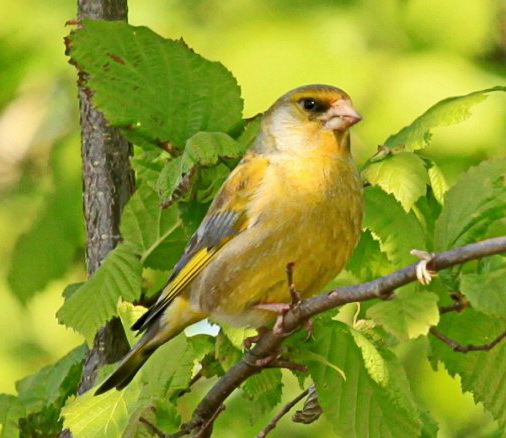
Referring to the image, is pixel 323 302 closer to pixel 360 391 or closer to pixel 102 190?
pixel 360 391

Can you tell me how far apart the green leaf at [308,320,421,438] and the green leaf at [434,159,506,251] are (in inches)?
14.2

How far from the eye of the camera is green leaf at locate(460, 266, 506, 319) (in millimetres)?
3033

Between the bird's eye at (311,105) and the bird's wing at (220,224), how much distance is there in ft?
0.97

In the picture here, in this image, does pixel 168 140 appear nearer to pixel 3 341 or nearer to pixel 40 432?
pixel 40 432

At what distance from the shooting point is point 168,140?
412 centimetres

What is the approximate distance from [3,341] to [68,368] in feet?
7.60

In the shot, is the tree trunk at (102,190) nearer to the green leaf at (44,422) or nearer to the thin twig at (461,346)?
the green leaf at (44,422)

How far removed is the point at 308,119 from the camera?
4527mm

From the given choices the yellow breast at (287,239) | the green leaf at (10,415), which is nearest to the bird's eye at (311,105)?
the yellow breast at (287,239)

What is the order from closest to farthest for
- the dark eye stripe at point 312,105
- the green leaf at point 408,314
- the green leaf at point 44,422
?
1. the green leaf at point 408,314
2. the green leaf at point 44,422
3. the dark eye stripe at point 312,105

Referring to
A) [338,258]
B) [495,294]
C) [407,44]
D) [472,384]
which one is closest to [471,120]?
[407,44]

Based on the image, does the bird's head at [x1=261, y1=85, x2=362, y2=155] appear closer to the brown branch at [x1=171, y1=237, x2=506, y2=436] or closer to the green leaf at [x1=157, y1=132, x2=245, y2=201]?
the green leaf at [x1=157, y1=132, x2=245, y2=201]

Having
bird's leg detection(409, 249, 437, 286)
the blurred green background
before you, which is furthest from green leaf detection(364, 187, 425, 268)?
the blurred green background

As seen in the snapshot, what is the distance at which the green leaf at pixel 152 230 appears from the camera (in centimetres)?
416
